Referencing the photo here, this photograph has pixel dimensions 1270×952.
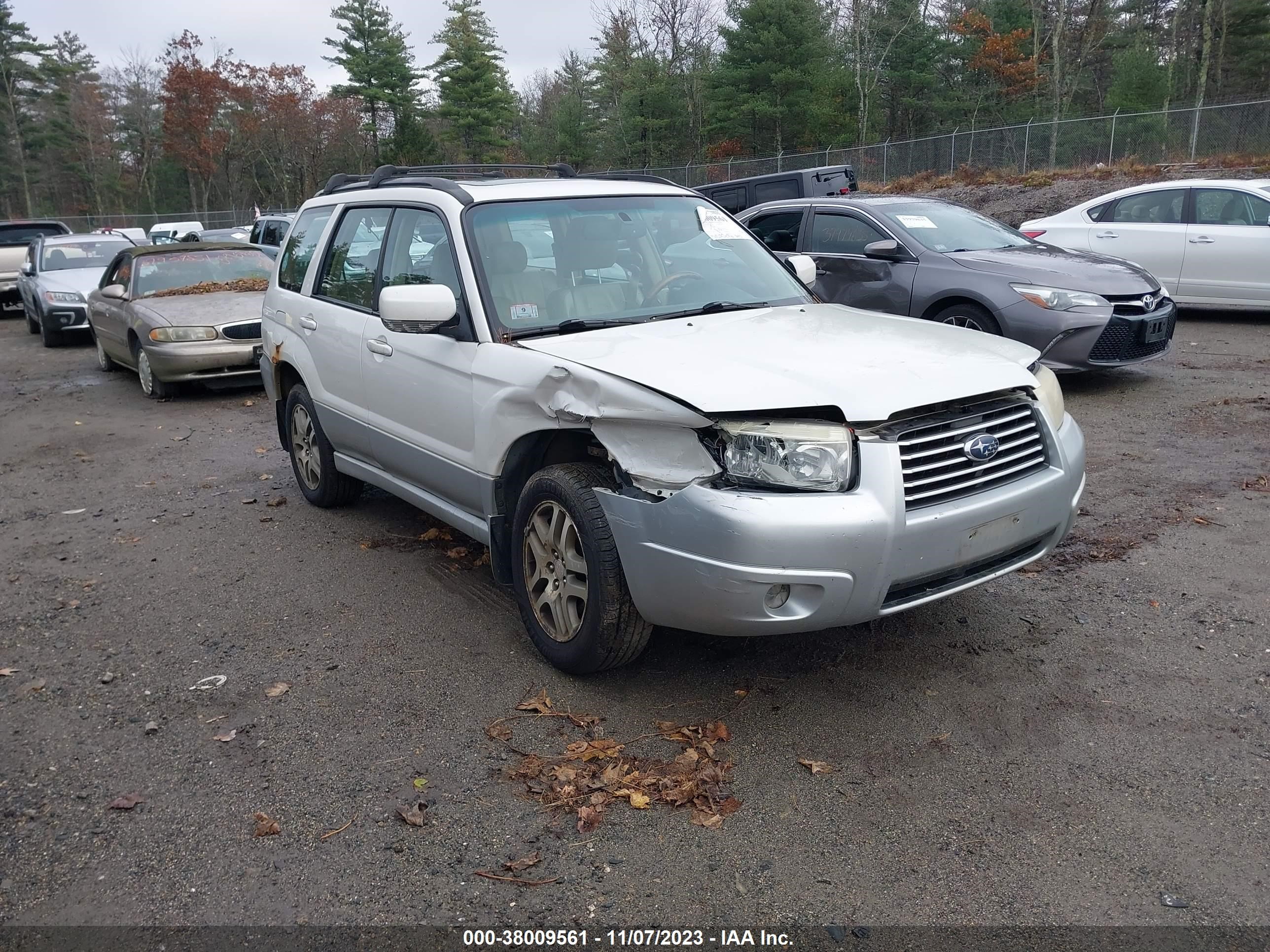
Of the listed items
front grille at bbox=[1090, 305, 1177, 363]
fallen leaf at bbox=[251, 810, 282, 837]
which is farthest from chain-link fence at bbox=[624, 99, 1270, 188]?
fallen leaf at bbox=[251, 810, 282, 837]

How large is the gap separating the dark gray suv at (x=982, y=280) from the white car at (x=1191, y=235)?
3144 millimetres

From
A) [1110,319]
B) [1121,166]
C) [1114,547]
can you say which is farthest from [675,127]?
[1114,547]

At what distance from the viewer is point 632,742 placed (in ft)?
11.4

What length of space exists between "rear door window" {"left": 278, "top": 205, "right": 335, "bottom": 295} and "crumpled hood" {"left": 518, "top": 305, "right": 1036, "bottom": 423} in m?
2.49

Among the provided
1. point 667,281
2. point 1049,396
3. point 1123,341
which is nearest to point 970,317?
point 1123,341

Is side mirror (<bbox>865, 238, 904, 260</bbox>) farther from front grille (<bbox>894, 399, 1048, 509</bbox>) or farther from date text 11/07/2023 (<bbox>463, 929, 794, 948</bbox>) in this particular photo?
date text 11/07/2023 (<bbox>463, 929, 794, 948</bbox>)

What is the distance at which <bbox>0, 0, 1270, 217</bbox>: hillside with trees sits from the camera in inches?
1608

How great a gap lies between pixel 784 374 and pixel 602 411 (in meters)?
0.64

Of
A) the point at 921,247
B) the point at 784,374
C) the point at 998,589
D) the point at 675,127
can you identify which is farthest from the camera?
the point at 675,127

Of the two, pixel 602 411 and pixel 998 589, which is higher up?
pixel 602 411

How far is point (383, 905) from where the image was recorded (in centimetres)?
273

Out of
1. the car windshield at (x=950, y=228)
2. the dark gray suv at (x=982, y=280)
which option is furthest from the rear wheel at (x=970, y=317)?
the car windshield at (x=950, y=228)

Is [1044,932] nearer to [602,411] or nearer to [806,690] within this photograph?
[806,690]

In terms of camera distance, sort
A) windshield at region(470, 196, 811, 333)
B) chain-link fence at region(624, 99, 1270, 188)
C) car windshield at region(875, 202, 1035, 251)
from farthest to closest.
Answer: chain-link fence at region(624, 99, 1270, 188), car windshield at region(875, 202, 1035, 251), windshield at region(470, 196, 811, 333)
